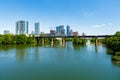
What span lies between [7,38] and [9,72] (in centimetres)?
6577

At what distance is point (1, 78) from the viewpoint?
2286 cm

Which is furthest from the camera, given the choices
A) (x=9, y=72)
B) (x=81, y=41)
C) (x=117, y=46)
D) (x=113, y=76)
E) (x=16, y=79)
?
(x=81, y=41)

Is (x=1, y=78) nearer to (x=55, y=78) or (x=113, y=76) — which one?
(x=55, y=78)

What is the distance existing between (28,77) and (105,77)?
9.55 metres

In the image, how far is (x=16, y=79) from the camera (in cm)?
2245

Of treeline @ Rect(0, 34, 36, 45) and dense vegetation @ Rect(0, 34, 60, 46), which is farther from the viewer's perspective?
dense vegetation @ Rect(0, 34, 60, 46)

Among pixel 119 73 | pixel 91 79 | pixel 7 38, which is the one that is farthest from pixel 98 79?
pixel 7 38

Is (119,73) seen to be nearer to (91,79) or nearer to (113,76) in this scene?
(113,76)

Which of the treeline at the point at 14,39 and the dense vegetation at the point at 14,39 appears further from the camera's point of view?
the dense vegetation at the point at 14,39

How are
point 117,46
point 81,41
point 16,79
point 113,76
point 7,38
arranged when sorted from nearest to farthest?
point 16,79, point 113,76, point 117,46, point 7,38, point 81,41

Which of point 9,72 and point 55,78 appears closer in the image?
point 55,78

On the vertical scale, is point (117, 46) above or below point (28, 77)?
above

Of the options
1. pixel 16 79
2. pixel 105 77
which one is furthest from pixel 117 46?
pixel 16 79

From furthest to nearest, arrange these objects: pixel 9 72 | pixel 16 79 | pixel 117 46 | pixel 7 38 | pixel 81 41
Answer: pixel 81 41 → pixel 7 38 → pixel 117 46 → pixel 9 72 → pixel 16 79
